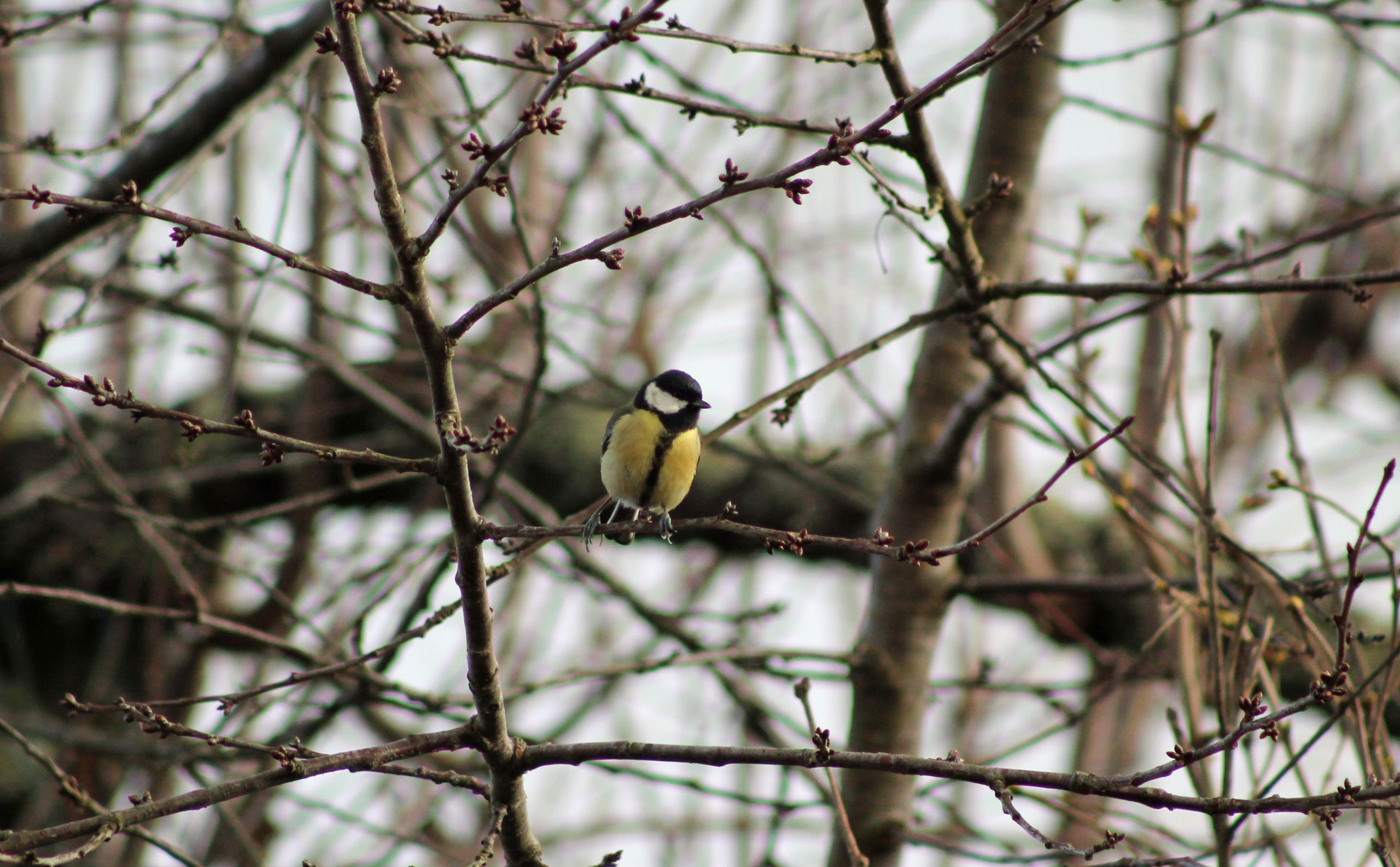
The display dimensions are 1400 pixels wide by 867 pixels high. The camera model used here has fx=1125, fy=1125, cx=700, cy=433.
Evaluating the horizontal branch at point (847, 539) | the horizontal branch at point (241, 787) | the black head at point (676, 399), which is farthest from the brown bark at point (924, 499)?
the horizontal branch at point (241, 787)

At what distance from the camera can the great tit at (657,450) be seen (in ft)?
9.86

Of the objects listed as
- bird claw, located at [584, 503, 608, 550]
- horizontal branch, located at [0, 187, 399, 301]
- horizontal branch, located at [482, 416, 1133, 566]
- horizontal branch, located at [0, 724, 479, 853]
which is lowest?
horizontal branch, located at [0, 724, 479, 853]

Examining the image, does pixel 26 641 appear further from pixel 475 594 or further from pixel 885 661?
pixel 475 594

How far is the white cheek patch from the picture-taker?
10.3ft

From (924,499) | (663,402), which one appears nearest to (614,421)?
(663,402)

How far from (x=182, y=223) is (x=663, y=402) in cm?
179

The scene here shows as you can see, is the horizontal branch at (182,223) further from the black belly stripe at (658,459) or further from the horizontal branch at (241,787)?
the black belly stripe at (658,459)

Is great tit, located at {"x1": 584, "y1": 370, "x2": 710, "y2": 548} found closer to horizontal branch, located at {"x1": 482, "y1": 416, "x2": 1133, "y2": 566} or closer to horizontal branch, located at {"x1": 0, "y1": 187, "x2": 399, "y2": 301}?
horizontal branch, located at {"x1": 482, "y1": 416, "x2": 1133, "y2": 566}

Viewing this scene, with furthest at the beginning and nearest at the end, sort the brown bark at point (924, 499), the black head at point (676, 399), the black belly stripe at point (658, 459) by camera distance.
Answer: the brown bark at point (924, 499) → the black head at point (676, 399) → the black belly stripe at point (658, 459)

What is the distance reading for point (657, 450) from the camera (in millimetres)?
2990

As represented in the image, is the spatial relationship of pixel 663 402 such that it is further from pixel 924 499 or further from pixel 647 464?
pixel 924 499

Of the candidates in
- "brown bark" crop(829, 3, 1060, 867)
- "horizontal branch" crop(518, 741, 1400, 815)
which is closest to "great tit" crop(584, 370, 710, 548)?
"brown bark" crop(829, 3, 1060, 867)

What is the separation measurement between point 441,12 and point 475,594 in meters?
0.94

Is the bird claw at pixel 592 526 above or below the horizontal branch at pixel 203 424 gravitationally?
above
